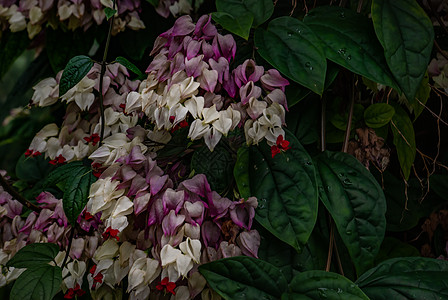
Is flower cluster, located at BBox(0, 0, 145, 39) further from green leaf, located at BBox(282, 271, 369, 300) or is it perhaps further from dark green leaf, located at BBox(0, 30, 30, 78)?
green leaf, located at BBox(282, 271, 369, 300)

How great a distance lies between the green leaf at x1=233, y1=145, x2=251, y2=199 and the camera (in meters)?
0.86

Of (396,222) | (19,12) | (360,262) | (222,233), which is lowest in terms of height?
(396,222)

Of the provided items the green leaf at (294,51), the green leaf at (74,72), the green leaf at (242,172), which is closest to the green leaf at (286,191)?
the green leaf at (242,172)

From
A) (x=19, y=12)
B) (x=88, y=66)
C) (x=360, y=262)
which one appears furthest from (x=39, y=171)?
(x=360, y=262)

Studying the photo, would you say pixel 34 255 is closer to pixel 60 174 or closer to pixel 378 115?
pixel 60 174

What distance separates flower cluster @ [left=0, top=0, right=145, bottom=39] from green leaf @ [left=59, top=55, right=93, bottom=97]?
31 centimetres

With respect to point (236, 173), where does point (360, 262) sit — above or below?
below

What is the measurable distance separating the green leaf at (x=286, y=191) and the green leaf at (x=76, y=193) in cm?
30

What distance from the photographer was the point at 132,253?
817 millimetres

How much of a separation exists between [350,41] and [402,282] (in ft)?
1.50

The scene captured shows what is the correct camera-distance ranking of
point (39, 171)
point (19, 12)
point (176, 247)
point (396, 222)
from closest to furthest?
1. point (176, 247)
2. point (396, 222)
3. point (19, 12)
4. point (39, 171)

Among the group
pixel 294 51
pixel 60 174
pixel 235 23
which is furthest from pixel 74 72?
pixel 294 51

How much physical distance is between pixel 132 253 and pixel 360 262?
0.41 m

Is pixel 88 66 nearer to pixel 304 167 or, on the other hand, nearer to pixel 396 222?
pixel 304 167
